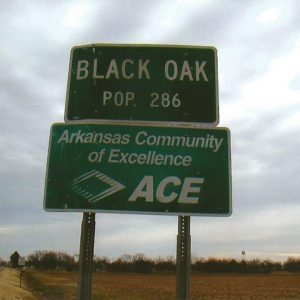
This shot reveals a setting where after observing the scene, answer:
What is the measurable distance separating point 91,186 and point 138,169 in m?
0.41

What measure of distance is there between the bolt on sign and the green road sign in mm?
188

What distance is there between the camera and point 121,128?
441 cm

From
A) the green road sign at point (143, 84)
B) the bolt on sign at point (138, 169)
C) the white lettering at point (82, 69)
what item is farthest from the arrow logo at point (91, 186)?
the white lettering at point (82, 69)

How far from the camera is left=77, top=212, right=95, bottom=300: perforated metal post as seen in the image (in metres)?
4.20

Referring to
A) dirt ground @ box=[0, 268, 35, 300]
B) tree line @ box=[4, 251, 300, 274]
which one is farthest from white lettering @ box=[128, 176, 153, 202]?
tree line @ box=[4, 251, 300, 274]

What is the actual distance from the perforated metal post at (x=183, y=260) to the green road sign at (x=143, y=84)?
92 cm

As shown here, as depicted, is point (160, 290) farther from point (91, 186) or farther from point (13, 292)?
point (91, 186)

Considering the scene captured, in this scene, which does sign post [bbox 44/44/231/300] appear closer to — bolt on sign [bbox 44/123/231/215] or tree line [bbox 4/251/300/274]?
bolt on sign [bbox 44/123/231/215]

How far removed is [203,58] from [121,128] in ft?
3.25

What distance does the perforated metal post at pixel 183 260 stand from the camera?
164 inches

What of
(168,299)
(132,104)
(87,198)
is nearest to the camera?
(87,198)

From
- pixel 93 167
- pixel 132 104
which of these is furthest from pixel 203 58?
pixel 93 167

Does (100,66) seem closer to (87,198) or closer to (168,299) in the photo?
(87,198)

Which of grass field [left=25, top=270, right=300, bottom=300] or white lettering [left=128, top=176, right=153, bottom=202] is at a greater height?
white lettering [left=128, top=176, right=153, bottom=202]
